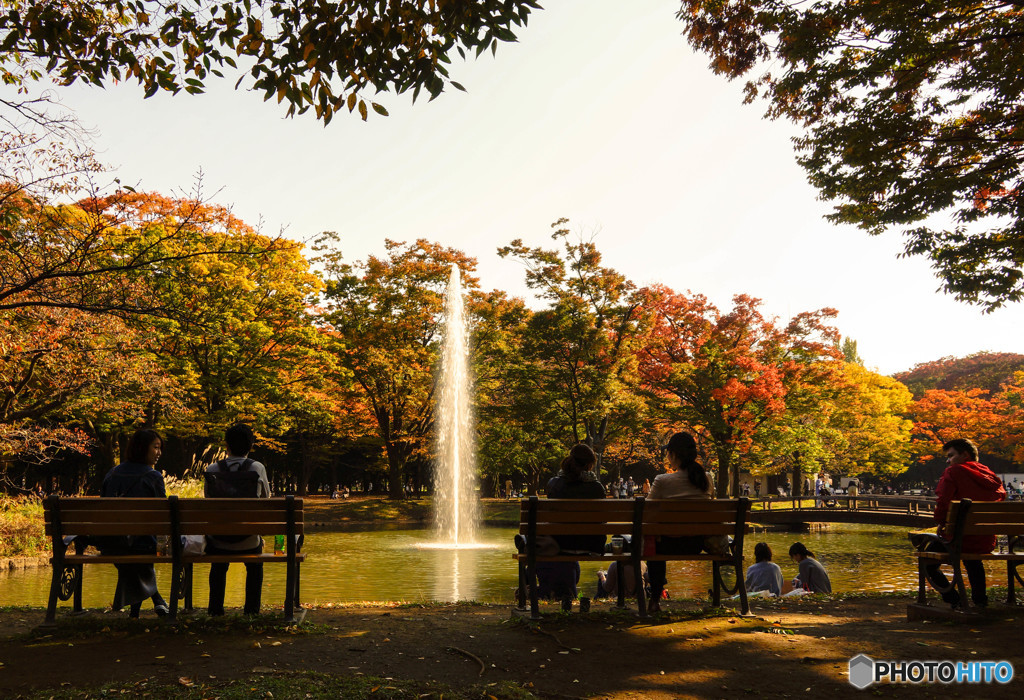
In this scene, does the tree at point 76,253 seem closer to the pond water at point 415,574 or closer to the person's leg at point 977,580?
the pond water at point 415,574

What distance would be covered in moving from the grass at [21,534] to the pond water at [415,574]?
94 cm

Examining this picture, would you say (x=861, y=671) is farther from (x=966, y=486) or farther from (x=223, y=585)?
(x=223, y=585)

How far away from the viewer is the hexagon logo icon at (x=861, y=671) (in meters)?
4.30

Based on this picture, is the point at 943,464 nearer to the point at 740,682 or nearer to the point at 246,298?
the point at 246,298

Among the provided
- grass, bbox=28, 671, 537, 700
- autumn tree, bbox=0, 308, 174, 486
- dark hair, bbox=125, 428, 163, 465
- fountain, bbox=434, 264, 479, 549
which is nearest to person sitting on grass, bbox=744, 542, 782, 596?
grass, bbox=28, 671, 537, 700

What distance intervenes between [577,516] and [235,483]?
2.70m

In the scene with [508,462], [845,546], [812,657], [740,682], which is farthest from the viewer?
[508,462]

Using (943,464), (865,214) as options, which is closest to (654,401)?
(865,214)

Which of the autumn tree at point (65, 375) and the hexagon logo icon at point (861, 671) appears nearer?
the hexagon logo icon at point (861, 671)

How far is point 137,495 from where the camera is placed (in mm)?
Answer: 6059

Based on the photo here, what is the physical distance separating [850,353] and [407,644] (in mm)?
93348

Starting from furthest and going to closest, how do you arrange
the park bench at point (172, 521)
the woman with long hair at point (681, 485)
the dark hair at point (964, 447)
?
the dark hair at point (964, 447) → the woman with long hair at point (681, 485) → the park bench at point (172, 521)

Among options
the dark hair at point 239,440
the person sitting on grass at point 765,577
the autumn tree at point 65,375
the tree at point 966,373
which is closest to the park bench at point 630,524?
the dark hair at point 239,440

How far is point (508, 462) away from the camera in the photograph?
33719mm
